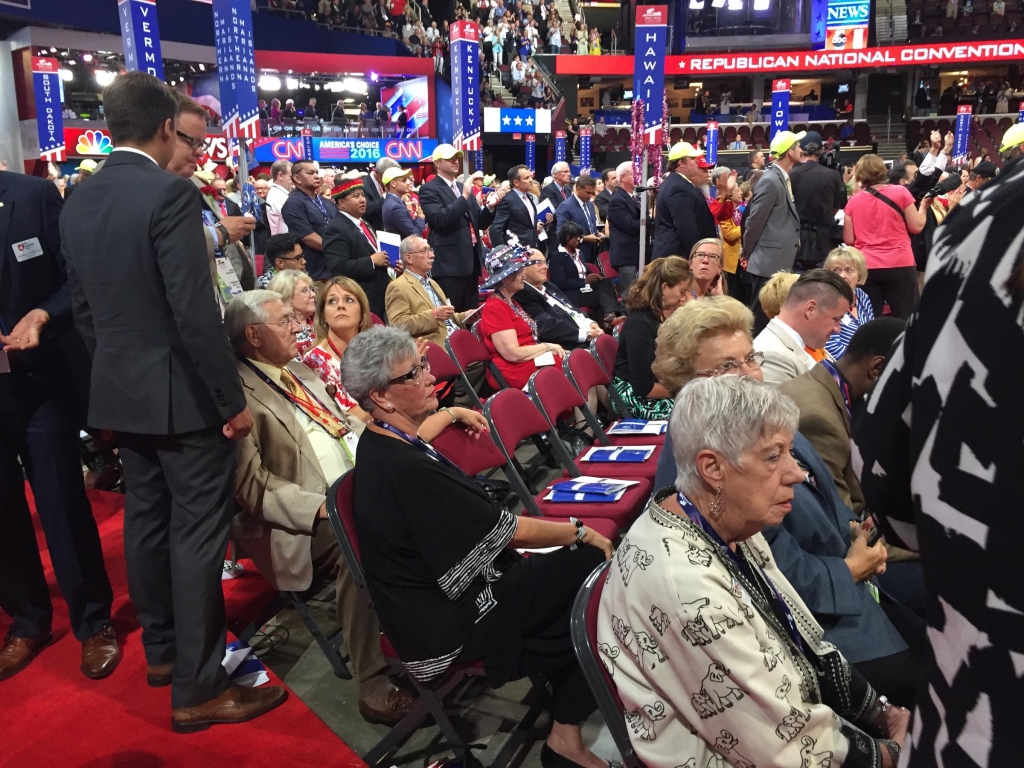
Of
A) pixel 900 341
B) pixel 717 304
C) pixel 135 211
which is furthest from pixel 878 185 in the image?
pixel 900 341

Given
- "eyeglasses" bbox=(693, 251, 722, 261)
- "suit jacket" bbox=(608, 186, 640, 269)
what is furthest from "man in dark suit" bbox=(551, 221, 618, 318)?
"eyeglasses" bbox=(693, 251, 722, 261)

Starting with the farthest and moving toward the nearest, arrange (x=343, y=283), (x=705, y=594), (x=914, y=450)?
1. (x=343, y=283)
2. (x=705, y=594)
3. (x=914, y=450)

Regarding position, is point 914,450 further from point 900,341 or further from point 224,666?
point 224,666

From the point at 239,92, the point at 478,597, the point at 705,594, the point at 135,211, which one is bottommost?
the point at 478,597

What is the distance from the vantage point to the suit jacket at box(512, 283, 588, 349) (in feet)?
16.5

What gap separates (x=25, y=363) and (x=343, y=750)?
1613 millimetres

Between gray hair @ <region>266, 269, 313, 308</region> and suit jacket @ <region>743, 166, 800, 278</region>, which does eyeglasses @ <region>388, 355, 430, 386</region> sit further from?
suit jacket @ <region>743, 166, 800, 278</region>

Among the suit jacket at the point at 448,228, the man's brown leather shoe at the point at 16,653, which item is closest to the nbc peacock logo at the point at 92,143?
the suit jacket at the point at 448,228

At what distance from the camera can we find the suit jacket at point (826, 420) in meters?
2.24

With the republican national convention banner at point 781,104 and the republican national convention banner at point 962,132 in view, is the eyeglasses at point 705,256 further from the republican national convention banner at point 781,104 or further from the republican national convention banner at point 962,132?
the republican national convention banner at point 962,132

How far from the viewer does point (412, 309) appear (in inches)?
188

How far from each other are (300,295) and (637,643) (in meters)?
2.71

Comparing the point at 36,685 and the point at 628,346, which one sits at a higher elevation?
the point at 628,346

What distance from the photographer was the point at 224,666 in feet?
8.17
